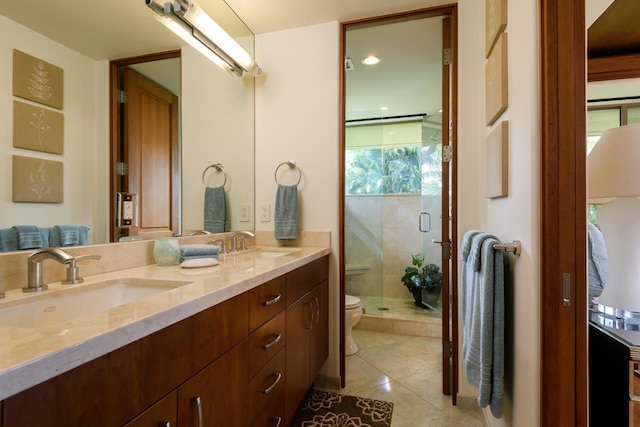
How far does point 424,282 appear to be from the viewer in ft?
10.4

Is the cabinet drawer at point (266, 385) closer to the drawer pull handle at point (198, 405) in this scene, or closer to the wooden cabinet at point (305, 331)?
the wooden cabinet at point (305, 331)

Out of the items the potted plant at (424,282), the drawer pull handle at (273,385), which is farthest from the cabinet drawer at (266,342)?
the potted plant at (424,282)

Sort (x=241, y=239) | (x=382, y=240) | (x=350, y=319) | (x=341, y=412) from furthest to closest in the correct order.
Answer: (x=382, y=240)
(x=350, y=319)
(x=241, y=239)
(x=341, y=412)

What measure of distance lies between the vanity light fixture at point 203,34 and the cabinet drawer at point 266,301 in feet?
4.20

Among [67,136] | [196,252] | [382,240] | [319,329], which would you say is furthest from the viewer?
[382,240]

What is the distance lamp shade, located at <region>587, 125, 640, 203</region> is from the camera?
110 centimetres

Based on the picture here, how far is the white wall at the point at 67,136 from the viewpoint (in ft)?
2.82

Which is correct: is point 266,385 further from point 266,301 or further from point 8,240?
point 8,240

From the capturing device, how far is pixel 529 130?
988mm

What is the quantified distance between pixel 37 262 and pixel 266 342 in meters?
0.76

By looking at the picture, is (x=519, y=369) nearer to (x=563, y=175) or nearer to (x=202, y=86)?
(x=563, y=175)

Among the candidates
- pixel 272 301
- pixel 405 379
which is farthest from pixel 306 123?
pixel 405 379

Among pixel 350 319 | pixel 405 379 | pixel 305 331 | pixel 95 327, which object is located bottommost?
pixel 405 379

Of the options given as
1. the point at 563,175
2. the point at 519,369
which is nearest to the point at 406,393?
the point at 519,369
